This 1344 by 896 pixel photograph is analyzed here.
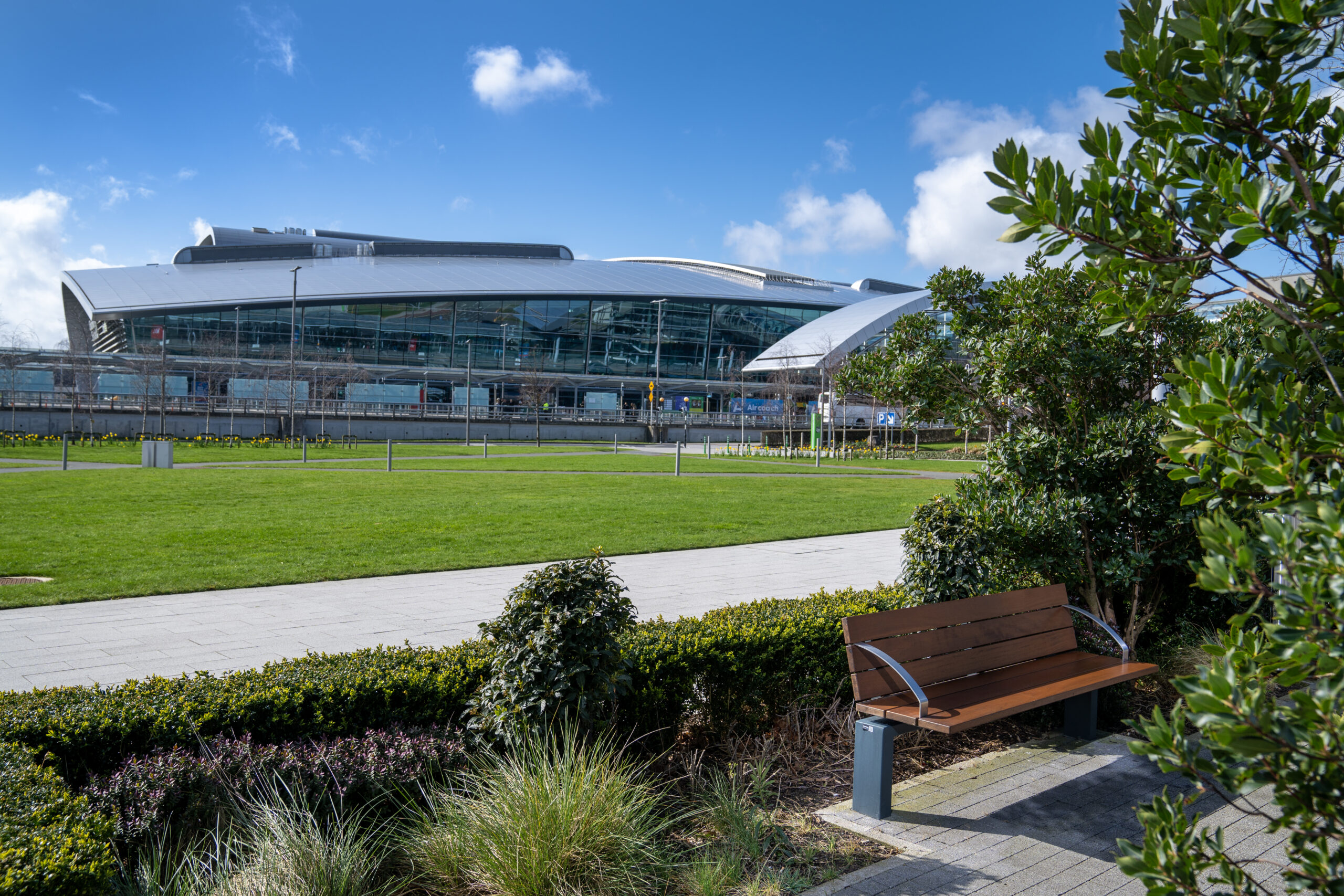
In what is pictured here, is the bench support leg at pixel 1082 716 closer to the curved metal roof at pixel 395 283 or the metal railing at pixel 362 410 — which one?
the metal railing at pixel 362 410

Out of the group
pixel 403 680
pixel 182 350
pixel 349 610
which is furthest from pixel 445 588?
pixel 182 350

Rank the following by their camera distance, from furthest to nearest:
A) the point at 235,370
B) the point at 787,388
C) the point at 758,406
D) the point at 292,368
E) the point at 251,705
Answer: the point at 758,406
the point at 235,370
the point at 787,388
the point at 292,368
the point at 251,705

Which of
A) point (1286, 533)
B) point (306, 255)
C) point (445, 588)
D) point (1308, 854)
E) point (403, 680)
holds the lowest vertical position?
point (445, 588)

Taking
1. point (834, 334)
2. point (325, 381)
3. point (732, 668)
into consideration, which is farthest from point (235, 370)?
point (732, 668)

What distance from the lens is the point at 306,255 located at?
3438 inches

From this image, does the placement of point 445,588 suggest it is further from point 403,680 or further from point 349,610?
point 403,680

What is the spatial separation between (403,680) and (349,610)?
15.1 feet

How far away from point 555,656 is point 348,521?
39.0 feet

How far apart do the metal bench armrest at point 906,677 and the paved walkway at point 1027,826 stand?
1.79ft

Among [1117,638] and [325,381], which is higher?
[325,381]

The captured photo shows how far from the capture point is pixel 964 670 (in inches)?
192

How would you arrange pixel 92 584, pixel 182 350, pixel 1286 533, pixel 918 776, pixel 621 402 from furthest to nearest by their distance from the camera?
pixel 621 402, pixel 182 350, pixel 92 584, pixel 918 776, pixel 1286 533

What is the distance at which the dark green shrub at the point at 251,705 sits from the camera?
3.73m

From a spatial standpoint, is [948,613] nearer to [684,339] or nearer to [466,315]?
[466,315]
